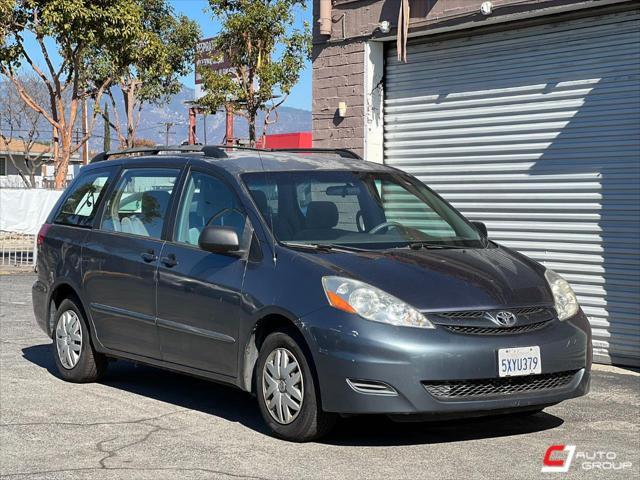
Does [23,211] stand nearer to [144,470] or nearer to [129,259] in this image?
[129,259]

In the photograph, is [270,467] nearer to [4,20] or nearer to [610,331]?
[610,331]

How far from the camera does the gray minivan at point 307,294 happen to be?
608cm

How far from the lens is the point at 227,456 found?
6.14 meters

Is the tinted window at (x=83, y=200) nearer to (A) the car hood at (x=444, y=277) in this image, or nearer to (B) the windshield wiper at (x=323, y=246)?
(B) the windshield wiper at (x=323, y=246)

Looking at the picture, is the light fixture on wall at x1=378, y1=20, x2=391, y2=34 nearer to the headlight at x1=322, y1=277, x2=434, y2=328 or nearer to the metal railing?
the headlight at x1=322, y1=277, x2=434, y2=328

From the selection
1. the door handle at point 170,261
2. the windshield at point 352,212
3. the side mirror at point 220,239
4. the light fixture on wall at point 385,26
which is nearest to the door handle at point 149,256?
the door handle at point 170,261

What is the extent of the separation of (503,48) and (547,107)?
886 millimetres

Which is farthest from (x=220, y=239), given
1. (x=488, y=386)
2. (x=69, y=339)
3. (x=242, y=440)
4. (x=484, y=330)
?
(x=69, y=339)

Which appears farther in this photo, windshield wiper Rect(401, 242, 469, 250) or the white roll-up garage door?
the white roll-up garage door

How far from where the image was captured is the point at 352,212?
7398 millimetres

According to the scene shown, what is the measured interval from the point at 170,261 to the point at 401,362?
83.6 inches

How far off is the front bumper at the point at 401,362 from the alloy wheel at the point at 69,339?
9.46 feet

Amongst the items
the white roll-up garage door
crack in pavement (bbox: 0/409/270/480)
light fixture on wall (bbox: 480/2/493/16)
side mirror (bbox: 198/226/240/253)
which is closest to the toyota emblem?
crack in pavement (bbox: 0/409/270/480)

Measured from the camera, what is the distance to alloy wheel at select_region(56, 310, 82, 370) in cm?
852
